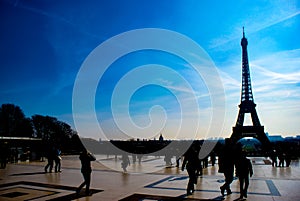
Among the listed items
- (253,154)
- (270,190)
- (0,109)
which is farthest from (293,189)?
(0,109)

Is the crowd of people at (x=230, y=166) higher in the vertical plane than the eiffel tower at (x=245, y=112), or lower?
lower

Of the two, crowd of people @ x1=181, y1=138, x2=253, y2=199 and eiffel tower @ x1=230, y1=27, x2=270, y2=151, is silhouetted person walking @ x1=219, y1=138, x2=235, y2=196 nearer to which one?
crowd of people @ x1=181, y1=138, x2=253, y2=199

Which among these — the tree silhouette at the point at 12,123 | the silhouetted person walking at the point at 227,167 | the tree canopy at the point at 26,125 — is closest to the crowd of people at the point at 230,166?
the silhouetted person walking at the point at 227,167

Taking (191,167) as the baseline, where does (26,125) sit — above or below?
above

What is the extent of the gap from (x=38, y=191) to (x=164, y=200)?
5.41 metres

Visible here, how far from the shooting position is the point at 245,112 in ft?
217

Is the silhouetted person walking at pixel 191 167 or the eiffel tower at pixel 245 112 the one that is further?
the eiffel tower at pixel 245 112

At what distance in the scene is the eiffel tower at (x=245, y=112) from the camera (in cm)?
6041

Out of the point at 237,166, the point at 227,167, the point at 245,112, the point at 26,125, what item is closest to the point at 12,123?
the point at 26,125

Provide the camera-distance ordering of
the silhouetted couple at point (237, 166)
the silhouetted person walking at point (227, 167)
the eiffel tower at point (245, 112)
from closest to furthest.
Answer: the silhouetted couple at point (237, 166) < the silhouetted person walking at point (227, 167) < the eiffel tower at point (245, 112)

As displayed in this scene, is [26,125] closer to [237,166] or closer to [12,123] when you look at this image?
[12,123]

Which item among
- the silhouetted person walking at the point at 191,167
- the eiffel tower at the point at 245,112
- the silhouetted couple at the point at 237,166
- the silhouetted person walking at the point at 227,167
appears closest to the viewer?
the silhouetted couple at the point at 237,166

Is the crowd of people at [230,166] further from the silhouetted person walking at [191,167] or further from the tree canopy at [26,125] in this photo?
the tree canopy at [26,125]

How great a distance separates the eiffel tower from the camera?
198 ft
